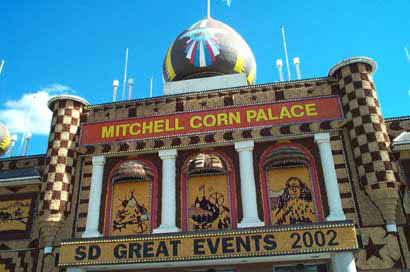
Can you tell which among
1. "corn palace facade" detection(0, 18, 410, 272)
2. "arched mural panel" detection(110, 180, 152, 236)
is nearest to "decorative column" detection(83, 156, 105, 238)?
"corn palace facade" detection(0, 18, 410, 272)

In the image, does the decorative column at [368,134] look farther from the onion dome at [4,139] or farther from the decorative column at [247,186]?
the onion dome at [4,139]

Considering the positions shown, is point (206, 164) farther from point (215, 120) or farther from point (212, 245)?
point (212, 245)

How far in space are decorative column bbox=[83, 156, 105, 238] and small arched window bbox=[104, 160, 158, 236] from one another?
43 centimetres

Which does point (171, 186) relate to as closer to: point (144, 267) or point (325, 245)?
point (144, 267)

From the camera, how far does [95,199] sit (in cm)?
1797

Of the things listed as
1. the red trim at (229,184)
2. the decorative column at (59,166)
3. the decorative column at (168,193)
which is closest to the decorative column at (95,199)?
the decorative column at (59,166)

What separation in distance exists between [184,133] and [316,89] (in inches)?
263

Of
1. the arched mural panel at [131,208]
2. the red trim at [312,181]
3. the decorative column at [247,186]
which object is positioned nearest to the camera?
the decorative column at [247,186]

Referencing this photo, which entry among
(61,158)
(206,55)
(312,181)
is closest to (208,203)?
(312,181)

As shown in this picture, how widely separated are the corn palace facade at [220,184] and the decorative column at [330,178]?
4 cm

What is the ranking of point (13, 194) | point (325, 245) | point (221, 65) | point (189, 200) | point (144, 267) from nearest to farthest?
point (325, 245) < point (144, 267) < point (189, 200) < point (13, 194) < point (221, 65)

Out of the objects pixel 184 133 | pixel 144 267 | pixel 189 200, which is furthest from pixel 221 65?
pixel 144 267

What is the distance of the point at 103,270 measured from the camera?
16.7 m

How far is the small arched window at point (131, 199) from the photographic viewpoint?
17453 mm
